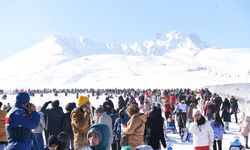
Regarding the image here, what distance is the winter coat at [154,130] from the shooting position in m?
8.81

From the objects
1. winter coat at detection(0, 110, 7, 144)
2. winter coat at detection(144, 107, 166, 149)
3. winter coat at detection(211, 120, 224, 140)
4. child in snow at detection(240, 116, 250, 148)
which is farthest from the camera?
child in snow at detection(240, 116, 250, 148)

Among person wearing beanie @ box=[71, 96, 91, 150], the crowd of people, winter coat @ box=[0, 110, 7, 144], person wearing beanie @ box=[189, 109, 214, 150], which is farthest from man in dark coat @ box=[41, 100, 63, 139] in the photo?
person wearing beanie @ box=[189, 109, 214, 150]

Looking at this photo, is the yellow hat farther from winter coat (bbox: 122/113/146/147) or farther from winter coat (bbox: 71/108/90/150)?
winter coat (bbox: 122/113/146/147)

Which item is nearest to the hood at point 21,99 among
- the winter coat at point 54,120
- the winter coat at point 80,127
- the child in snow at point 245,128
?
the winter coat at point 80,127

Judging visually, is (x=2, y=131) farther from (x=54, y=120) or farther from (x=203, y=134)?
(x=203, y=134)

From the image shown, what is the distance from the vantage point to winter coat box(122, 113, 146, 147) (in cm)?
777

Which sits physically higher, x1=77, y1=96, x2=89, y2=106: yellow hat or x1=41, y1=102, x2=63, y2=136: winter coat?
x1=77, y1=96, x2=89, y2=106: yellow hat

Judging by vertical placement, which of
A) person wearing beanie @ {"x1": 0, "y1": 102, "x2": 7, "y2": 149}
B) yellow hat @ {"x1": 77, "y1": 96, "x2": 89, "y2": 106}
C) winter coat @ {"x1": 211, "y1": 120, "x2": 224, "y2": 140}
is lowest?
winter coat @ {"x1": 211, "y1": 120, "x2": 224, "y2": 140}

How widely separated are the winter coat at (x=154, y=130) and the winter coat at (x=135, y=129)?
957 mm

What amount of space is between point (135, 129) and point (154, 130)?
112 cm

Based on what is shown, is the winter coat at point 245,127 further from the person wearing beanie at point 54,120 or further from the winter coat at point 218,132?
the person wearing beanie at point 54,120

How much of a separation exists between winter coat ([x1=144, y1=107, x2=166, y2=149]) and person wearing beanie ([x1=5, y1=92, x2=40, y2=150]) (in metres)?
3.02

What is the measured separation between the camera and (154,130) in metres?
8.85

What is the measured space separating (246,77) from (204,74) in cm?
1272
